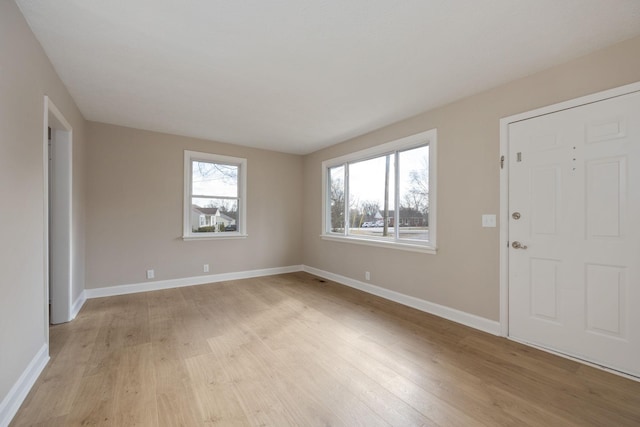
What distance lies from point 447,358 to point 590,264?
1.43m

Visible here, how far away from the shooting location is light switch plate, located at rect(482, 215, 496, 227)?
2793 mm

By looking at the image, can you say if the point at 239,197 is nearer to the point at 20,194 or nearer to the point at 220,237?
the point at 220,237

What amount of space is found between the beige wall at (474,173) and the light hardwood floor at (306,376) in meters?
0.47

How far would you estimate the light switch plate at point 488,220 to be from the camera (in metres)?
2.79

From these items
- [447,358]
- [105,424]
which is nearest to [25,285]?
[105,424]

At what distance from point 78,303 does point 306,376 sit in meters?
3.34

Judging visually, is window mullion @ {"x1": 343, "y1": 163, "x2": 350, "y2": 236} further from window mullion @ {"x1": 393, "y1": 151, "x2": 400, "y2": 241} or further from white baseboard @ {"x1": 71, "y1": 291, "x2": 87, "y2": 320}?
white baseboard @ {"x1": 71, "y1": 291, "x2": 87, "y2": 320}

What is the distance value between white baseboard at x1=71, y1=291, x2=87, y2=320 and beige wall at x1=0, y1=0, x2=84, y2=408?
1.16 metres

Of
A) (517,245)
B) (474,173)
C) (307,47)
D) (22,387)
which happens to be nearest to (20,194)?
(22,387)

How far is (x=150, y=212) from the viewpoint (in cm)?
430

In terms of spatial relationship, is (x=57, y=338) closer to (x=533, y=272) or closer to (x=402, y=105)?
(x=402, y=105)

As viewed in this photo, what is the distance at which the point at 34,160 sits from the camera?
2002 millimetres

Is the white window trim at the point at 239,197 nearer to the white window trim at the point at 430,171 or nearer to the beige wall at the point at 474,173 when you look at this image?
the white window trim at the point at 430,171

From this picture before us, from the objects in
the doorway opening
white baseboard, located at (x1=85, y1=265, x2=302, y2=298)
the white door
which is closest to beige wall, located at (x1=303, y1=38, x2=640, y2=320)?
the white door
